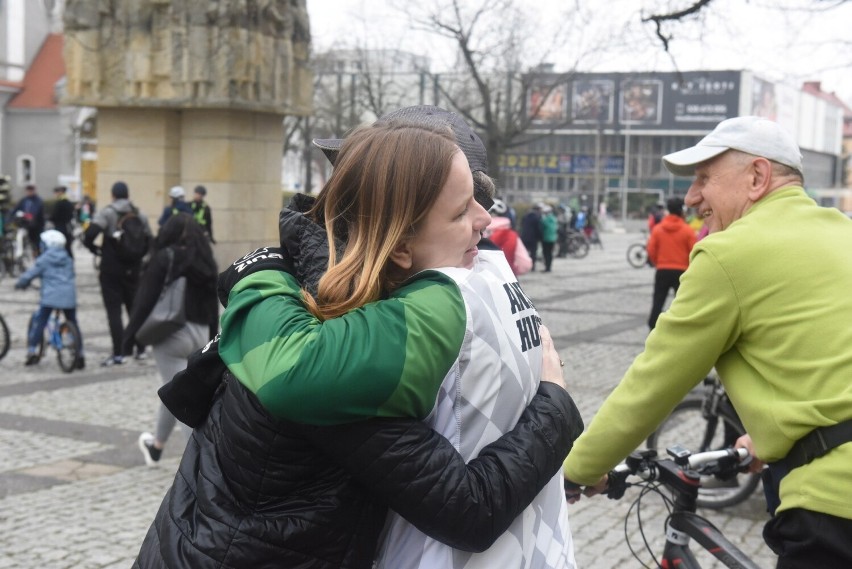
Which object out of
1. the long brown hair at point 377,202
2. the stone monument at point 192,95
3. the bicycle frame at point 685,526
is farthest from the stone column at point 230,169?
the long brown hair at point 377,202

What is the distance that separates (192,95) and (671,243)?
9.19 metres

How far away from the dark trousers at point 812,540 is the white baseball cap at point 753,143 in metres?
0.92

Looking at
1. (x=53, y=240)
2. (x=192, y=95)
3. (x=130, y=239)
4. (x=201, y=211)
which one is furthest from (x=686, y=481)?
(x=192, y=95)

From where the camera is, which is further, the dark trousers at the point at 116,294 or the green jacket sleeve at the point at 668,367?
the dark trousers at the point at 116,294

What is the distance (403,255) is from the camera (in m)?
1.88

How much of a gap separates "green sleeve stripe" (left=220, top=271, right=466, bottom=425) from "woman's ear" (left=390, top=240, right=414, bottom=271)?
0.33 feet

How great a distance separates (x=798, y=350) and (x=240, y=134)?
674 inches

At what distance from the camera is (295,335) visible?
1.72 m

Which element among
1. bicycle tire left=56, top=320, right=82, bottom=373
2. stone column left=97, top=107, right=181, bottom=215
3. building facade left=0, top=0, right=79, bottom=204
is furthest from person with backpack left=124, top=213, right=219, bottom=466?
building facade left=0, top=0, right=79, bottom=204

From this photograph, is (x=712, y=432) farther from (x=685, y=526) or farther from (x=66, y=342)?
(x=66, y=342)

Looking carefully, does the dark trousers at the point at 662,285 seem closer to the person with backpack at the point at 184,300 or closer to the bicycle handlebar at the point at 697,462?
the person with backpack at the point at 184,300

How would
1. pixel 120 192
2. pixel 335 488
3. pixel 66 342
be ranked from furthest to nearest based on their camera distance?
pixel 120 192 → pixel 66 342 → pixel 335 488

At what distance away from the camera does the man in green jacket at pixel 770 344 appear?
2.46 meters

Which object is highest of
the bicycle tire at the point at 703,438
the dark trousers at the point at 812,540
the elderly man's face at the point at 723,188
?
the elderly man's face at the point at 723,188
